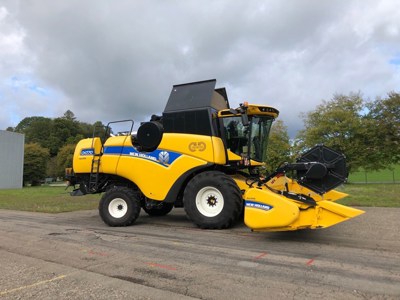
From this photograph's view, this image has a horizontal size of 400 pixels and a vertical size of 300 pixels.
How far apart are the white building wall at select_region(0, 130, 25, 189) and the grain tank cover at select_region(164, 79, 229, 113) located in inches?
2095

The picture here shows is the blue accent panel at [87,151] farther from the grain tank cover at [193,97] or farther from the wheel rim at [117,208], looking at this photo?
the grain tank cover at [193,97]

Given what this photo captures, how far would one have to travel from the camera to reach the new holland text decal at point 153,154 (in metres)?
9.20

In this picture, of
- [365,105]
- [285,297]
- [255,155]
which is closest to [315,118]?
[365,105]

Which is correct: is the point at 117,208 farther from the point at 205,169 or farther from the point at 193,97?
the point at 193,97

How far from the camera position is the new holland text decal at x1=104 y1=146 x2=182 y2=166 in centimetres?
920

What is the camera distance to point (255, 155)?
9250 millimetres

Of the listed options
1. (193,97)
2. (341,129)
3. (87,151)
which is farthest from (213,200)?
(341,129)

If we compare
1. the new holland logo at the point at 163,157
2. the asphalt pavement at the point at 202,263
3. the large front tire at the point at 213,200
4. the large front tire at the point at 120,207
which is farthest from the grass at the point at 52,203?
the large front tire at the point at 213,200

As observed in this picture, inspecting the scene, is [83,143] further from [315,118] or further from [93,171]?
[315,118]

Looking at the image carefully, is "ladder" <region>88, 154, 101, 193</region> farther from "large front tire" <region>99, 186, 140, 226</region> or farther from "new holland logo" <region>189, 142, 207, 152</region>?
"new holland logo" <region>189, 142, 207, 152</region>

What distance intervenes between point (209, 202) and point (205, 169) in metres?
0.93

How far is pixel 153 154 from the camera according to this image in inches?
372

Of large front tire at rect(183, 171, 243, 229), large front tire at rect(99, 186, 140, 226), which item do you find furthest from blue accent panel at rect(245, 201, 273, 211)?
large front tire at rect(99, 186, 140, 226)

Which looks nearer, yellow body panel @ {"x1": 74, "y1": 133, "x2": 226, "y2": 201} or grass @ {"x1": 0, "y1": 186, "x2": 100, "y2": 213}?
yellow body panel @ {"x1": 74, "y1": 133, "x2": 226, "y2": 201}
